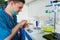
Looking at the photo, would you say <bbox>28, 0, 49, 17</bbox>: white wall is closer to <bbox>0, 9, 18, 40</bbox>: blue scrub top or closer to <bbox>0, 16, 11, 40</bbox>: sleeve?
<bbox>0, 9, 18, 40</bbox>: blue scrub top

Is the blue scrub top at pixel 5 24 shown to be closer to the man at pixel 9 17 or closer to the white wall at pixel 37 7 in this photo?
the man at pixel 9 17

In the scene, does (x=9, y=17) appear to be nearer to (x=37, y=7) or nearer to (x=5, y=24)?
(x=5, y=24)

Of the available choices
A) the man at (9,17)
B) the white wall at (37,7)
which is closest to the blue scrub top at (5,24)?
the man at (9,17)

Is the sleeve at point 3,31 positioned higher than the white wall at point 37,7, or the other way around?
the white wall at point 37,7

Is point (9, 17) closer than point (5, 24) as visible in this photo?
No

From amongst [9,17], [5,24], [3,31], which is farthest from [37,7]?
[3,31]

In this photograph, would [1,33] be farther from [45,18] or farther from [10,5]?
[45,18]

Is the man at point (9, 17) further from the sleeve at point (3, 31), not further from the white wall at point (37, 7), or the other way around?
the white wall at point (37, 7)

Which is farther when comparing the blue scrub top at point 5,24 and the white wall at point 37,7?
the white wall at point 37,7

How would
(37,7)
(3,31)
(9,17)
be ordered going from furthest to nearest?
(37,7), (9,17), (3,31)

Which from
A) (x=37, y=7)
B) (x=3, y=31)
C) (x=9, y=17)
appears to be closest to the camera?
(x=3, y=31)

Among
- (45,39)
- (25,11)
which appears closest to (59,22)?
(45,39)

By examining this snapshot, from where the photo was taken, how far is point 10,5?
63.2 inches

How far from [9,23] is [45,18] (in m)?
0.82
